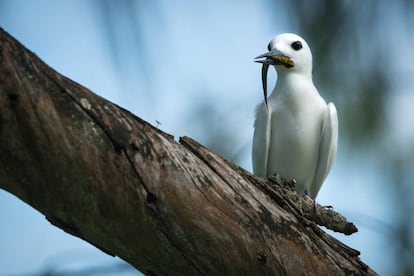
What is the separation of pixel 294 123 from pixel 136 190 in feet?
7.21

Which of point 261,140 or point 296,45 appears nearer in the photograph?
point 296,45

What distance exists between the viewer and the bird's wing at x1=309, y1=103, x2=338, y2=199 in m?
3.91

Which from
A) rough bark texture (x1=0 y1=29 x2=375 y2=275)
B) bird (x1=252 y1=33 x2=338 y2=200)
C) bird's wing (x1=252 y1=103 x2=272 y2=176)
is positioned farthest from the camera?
bird's wing (x1=252 y1=103 x2=272 y2=176)

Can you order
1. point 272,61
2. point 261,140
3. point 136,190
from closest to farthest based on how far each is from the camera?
point 136,190, point 272,61, point 261,140

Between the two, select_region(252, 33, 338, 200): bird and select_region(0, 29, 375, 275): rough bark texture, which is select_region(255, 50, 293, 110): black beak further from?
select_region(0, 29, 375, 275): rough bark texture

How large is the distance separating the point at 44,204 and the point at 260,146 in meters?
2.37

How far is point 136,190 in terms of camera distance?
2029mm

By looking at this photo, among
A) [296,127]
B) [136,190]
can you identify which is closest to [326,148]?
[296,127]

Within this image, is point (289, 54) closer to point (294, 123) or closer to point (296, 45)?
point (296, 45)

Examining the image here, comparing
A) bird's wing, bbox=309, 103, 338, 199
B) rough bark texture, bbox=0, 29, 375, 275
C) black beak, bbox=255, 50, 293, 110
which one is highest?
black beak, bbox=255, 50, 293, 110

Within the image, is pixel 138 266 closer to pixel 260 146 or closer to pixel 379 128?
pixel 379 128

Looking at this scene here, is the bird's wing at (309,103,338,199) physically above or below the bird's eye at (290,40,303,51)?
below

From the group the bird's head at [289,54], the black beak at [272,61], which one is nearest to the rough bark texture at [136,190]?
the black beak at [272,61]

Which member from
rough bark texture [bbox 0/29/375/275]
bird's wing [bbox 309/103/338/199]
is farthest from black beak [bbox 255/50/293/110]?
rough bark texture [bbox 0/29/375/275]
